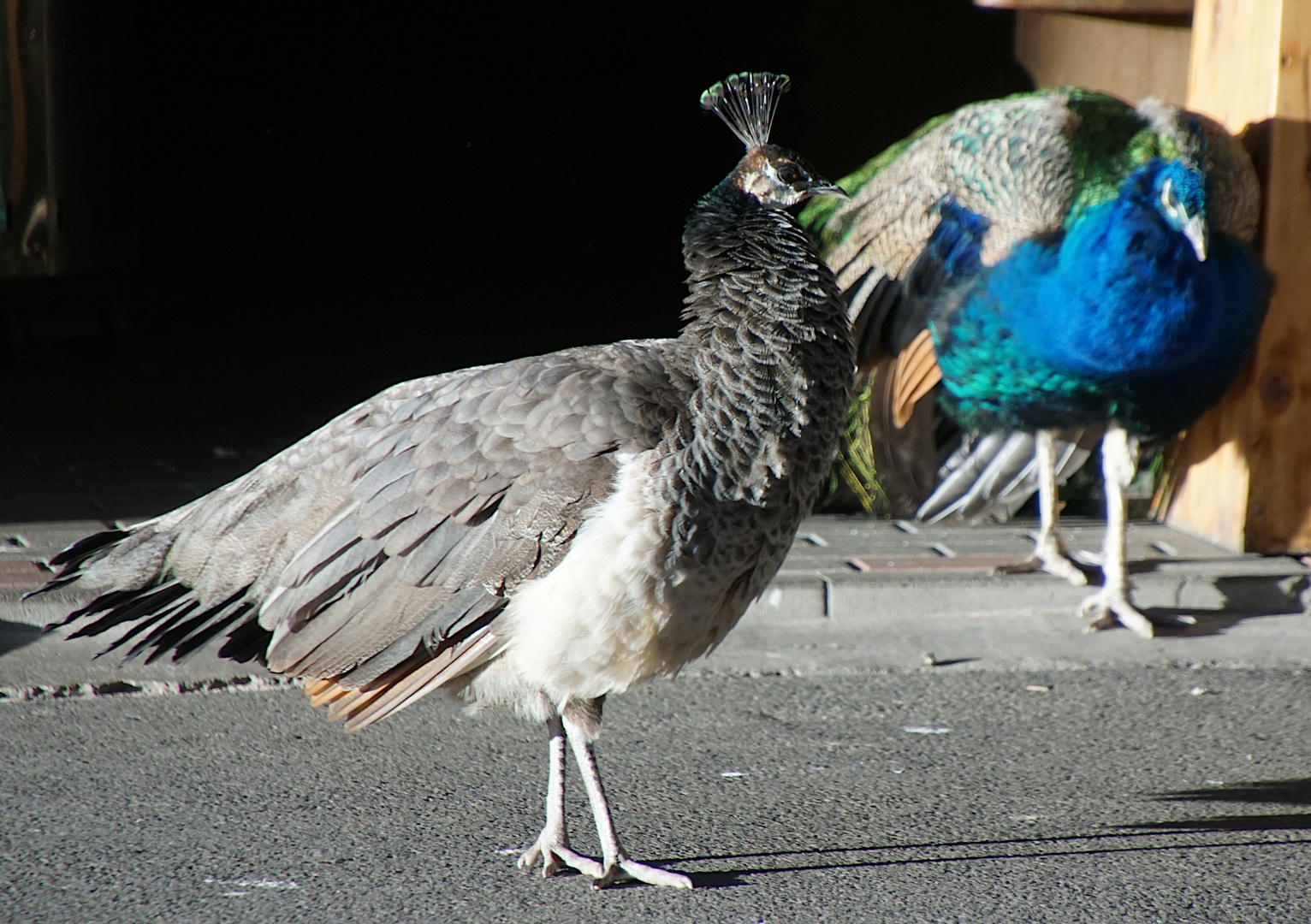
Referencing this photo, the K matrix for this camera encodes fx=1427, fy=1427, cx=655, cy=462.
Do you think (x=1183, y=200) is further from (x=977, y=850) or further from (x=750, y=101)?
(x=977, y=850)

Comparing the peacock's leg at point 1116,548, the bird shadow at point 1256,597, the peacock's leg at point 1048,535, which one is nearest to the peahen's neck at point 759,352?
the peacock's leg at point 1116,548

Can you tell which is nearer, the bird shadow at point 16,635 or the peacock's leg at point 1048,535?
the bird shadow at point 16,635

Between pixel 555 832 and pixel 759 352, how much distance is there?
112 cm

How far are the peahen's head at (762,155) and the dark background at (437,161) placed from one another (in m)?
6.21

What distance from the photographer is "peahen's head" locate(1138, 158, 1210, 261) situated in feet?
14.6

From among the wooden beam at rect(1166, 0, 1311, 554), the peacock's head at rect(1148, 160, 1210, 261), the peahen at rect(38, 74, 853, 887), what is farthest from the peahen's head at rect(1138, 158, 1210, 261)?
the peahen at rect(38, 74, 853, 887)

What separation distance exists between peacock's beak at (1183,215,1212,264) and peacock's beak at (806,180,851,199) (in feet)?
5.39

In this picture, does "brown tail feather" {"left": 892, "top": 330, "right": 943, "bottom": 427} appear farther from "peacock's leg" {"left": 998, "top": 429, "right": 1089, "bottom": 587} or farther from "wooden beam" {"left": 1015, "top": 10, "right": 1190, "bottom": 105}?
"wooden beam" {"left": 1015, "top": 10, "right": 1190, "bottom": 105}

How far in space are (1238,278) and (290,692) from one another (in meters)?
3.31

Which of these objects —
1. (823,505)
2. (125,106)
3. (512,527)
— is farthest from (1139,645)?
(125,106)

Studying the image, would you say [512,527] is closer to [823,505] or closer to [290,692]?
[290,692]

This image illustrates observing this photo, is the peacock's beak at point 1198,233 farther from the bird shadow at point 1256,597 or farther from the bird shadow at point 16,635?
the bird shadow at point 16,635

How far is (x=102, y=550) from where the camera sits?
10.7 feet

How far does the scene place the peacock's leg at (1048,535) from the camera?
504 cm
